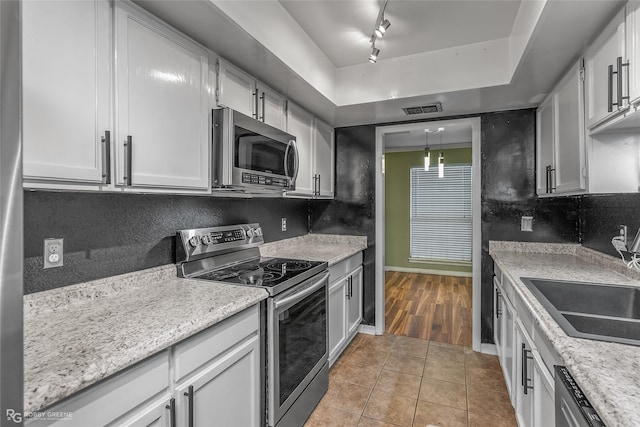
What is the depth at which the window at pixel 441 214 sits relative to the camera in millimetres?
5812

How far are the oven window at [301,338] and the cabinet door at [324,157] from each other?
1224 millimetres

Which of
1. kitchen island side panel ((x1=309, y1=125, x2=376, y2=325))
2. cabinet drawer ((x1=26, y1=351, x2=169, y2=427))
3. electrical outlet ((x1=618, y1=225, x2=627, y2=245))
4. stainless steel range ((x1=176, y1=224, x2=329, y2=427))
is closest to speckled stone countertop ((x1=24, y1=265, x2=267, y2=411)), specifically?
cabinet drawer ((x1=26, y1=351, x2=169, y2=427))

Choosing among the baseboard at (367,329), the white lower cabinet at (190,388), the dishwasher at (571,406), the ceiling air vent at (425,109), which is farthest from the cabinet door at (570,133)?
the baseboard at (367,329)

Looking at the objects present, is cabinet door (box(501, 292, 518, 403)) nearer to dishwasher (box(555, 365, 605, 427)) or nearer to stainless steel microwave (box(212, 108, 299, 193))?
dishwasher (box(555, 365, 605, 427))

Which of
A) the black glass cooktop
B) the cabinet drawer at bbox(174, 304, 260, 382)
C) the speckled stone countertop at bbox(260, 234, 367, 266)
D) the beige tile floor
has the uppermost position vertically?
the speckled stone countertop at bbox(260, 234, 367, 266)

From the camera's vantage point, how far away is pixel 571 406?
2.80 ft

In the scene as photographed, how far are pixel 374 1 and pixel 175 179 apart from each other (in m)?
1.52

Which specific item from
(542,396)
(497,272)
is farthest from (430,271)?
(542,396)

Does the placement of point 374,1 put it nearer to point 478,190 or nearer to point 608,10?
point 608,10

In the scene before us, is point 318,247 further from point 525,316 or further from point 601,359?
point 601,359

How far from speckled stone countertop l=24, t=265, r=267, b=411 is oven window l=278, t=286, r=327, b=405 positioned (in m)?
0.35

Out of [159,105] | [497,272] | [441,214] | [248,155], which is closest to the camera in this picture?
[159,105]

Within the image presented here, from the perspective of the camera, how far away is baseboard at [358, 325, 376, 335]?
133 inches

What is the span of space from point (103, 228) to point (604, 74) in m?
2.43
